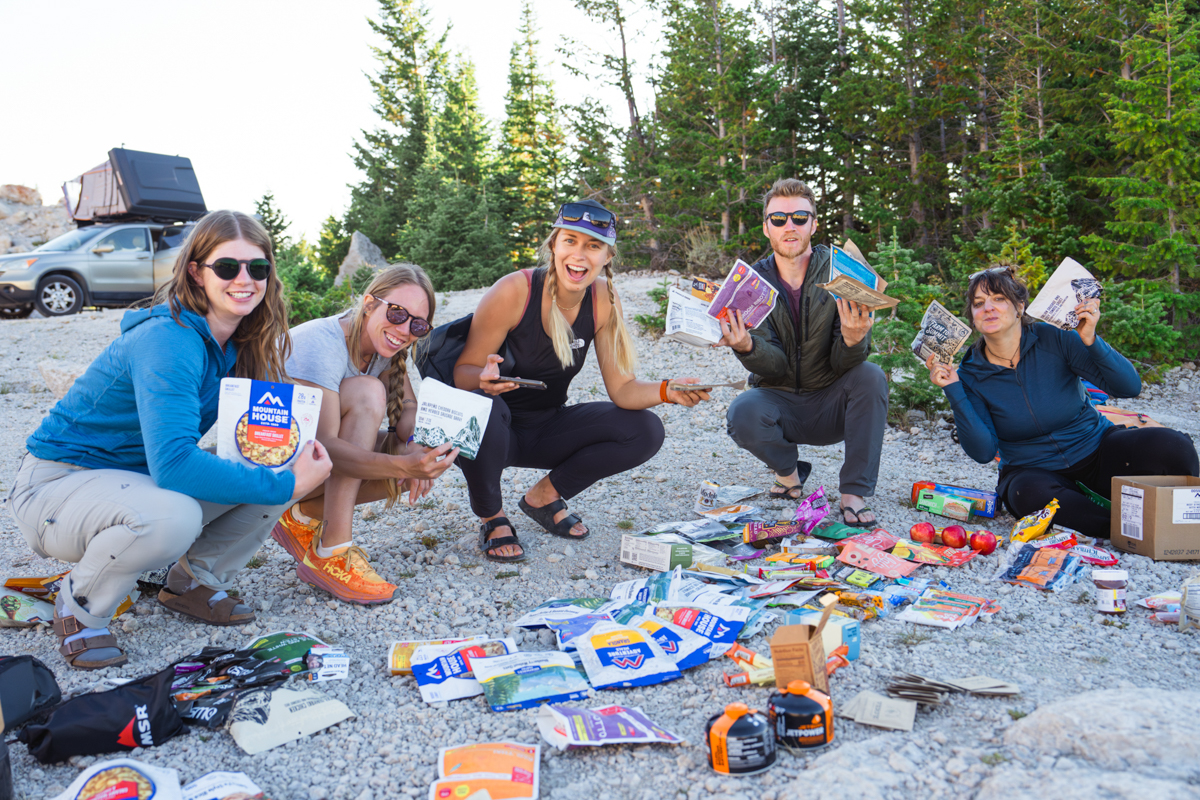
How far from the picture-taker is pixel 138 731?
1932mm

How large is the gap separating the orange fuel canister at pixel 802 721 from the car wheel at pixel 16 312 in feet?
42.3

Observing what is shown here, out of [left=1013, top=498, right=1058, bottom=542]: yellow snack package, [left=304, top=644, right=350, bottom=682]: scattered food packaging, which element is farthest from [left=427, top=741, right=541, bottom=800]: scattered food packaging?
[left=1013, top=498, right=1058, bottom=542]: yellow snack package

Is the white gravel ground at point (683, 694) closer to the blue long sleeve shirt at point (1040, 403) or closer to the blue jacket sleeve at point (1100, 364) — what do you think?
the blue long sleeve shirt at point (1040, 403)

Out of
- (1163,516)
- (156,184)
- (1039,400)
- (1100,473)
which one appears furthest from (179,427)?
(156,184)

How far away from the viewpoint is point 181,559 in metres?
2.82

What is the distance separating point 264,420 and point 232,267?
528 millimetres

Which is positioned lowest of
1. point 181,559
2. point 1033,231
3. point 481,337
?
point 181,559

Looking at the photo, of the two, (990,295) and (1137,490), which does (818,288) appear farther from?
(1137,490)

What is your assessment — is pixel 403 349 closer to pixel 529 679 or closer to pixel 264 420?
pixel 264 420

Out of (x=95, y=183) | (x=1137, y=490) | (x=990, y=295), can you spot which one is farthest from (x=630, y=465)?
(x=95, y=183)

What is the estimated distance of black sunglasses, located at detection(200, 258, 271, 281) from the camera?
2.46 metres

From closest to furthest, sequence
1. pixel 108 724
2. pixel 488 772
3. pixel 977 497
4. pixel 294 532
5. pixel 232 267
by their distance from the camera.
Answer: pixel 488 772
pixel 108 724
pixel 232 267
pixel 294 532
pixel 977 497

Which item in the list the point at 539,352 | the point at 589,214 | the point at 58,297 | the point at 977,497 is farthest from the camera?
the point at 58,297

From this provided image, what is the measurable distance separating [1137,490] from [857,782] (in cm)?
231
